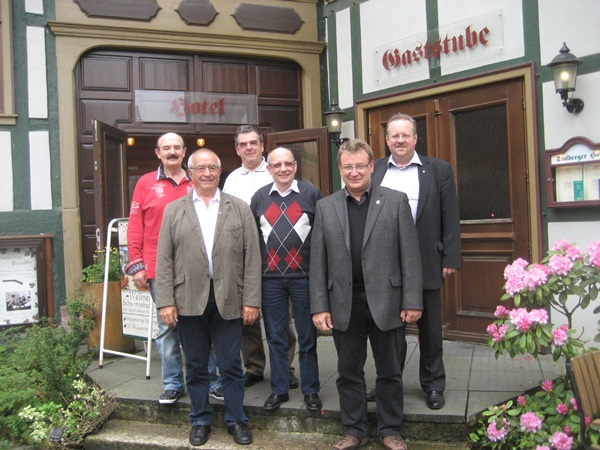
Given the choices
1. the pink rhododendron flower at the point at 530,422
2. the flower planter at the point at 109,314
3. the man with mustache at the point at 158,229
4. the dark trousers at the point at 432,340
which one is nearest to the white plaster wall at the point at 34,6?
the flower planter at the point at 109,314

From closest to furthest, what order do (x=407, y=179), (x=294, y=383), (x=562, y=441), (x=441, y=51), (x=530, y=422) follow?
(x=562, y=441)
(x=530, y=422)
(x=407, y=179)
(x=294, y=383)
(x=441, y=51)

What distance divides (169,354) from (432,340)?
180 cm

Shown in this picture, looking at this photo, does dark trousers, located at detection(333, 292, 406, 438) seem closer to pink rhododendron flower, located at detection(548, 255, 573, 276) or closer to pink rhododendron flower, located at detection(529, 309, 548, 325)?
pink rhododendron flower, located at detection(529, 309, 548, 325)

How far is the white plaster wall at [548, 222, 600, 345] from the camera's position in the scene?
491 cm

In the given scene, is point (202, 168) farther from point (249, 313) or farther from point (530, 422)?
point (530, 422)

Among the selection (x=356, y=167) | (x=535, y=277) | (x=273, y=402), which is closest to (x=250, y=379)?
(x=273, y=402)

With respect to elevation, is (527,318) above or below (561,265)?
below

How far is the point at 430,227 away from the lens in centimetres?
391

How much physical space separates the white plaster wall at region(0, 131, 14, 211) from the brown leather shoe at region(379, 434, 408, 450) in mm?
4565

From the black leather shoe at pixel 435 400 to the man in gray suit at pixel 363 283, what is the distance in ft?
1.04

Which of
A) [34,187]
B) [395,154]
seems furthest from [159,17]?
[395,154]

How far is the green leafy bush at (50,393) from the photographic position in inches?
166

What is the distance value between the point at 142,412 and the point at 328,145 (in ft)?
11.5

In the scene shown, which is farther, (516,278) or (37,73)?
(37,73)
